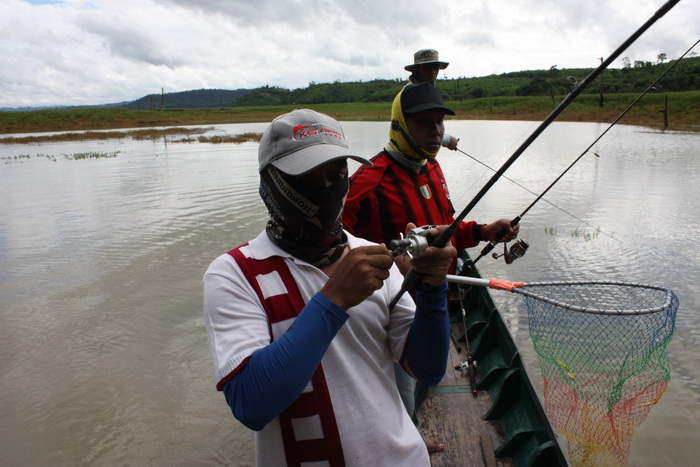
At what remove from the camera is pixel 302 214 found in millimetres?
1654

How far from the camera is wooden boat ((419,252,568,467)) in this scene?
350 centimetres

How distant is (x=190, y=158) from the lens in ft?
88.2

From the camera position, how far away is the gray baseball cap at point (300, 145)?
1.55 meters

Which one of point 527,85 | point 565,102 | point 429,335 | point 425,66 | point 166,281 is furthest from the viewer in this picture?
point 527,85

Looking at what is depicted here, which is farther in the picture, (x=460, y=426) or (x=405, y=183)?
(x=460, y=426)

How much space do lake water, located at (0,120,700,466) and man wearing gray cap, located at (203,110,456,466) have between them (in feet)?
12.5

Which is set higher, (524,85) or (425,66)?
(524,85)

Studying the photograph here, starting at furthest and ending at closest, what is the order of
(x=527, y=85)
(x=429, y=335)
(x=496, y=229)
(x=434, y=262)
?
(x=527, y=85), (x=496, y=229), (x=429, y=335), (x=434, y=262)

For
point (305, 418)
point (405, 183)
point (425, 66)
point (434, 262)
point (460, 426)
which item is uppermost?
point (425, 66)

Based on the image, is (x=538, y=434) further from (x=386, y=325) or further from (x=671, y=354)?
(x=671, y=354)

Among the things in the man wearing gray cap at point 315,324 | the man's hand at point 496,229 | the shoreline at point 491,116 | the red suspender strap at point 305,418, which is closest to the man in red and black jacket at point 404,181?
the man's hand at point 496,229

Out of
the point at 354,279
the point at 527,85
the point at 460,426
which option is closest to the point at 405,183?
the point at 354,279

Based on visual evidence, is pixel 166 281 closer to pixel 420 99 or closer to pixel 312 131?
pixel 420 99

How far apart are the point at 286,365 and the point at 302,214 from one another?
0.54 meters
